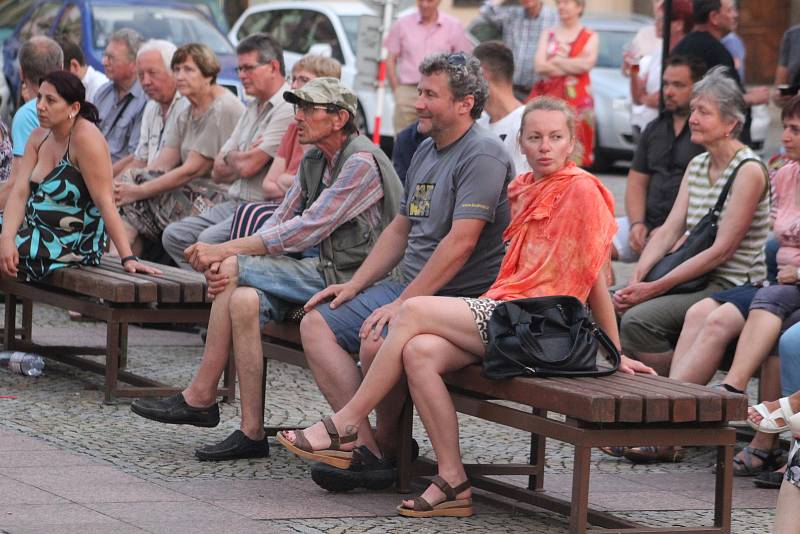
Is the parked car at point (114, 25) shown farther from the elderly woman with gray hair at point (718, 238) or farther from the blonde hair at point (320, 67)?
the elderly woman with gray hair at point (718, 238)

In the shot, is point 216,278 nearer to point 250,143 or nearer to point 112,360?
point 112,360

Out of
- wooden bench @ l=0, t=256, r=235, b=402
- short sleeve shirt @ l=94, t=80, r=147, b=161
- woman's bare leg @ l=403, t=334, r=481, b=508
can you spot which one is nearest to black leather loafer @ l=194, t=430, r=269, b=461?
woman's bare leg @ l=403, t=334, r=481, b=508

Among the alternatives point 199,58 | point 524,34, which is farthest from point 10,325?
point 524,34

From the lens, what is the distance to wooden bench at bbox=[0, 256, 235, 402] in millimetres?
7250

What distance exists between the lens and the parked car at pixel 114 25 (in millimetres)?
17234

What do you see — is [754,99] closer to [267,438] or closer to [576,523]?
[267,438]

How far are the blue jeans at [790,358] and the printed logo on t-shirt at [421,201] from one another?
145 cm

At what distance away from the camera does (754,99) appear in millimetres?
9969

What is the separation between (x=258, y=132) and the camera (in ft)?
29.1

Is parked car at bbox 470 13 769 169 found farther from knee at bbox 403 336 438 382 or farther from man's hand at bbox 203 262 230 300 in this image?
knee at bbox 403 336 438 382

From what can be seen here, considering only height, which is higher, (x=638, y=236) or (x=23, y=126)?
(x=23, y=126)

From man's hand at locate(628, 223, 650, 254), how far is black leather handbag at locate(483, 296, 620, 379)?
279 cm

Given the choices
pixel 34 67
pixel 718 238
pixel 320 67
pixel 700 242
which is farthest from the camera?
pixel 34 67

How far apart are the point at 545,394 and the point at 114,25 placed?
522 inches
